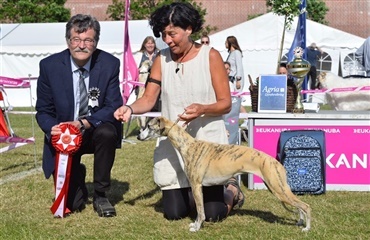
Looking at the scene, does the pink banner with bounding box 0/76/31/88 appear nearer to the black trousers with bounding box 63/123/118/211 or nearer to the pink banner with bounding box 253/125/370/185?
the black trousers with bounding box 63/123/118/211

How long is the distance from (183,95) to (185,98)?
2cm

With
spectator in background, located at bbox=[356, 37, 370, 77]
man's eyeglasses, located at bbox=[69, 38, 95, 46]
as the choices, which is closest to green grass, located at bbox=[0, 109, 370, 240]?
man's eyeglasses, located at bbox=[69, 38, 95, 46]

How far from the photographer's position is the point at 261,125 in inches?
223

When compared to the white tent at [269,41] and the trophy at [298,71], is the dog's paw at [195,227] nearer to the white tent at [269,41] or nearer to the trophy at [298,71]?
the trophy at [298,71]

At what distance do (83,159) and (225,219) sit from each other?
11.6ft

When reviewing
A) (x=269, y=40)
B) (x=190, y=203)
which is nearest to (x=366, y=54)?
(x=190, y=203)

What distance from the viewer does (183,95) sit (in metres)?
4.39

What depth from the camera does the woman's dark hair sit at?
165 inches

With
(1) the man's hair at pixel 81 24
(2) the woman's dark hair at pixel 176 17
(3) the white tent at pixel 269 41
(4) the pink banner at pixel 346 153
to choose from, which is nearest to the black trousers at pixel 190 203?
(2) the woman's dark hair at pixel 176 17

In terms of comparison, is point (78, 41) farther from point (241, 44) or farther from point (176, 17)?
point (241, 44)

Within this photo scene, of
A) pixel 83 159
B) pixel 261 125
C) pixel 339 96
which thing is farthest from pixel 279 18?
pixel 261 125

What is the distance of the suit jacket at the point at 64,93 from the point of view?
463 centimetres

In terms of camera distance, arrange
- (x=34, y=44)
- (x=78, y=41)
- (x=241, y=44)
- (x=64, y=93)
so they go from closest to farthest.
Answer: (x=78, y=41) < (x=64, y=93) < (x=241, y=44) < (x=34, y=44)

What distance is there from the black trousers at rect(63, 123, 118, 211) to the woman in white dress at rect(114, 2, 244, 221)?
359 millimetres
